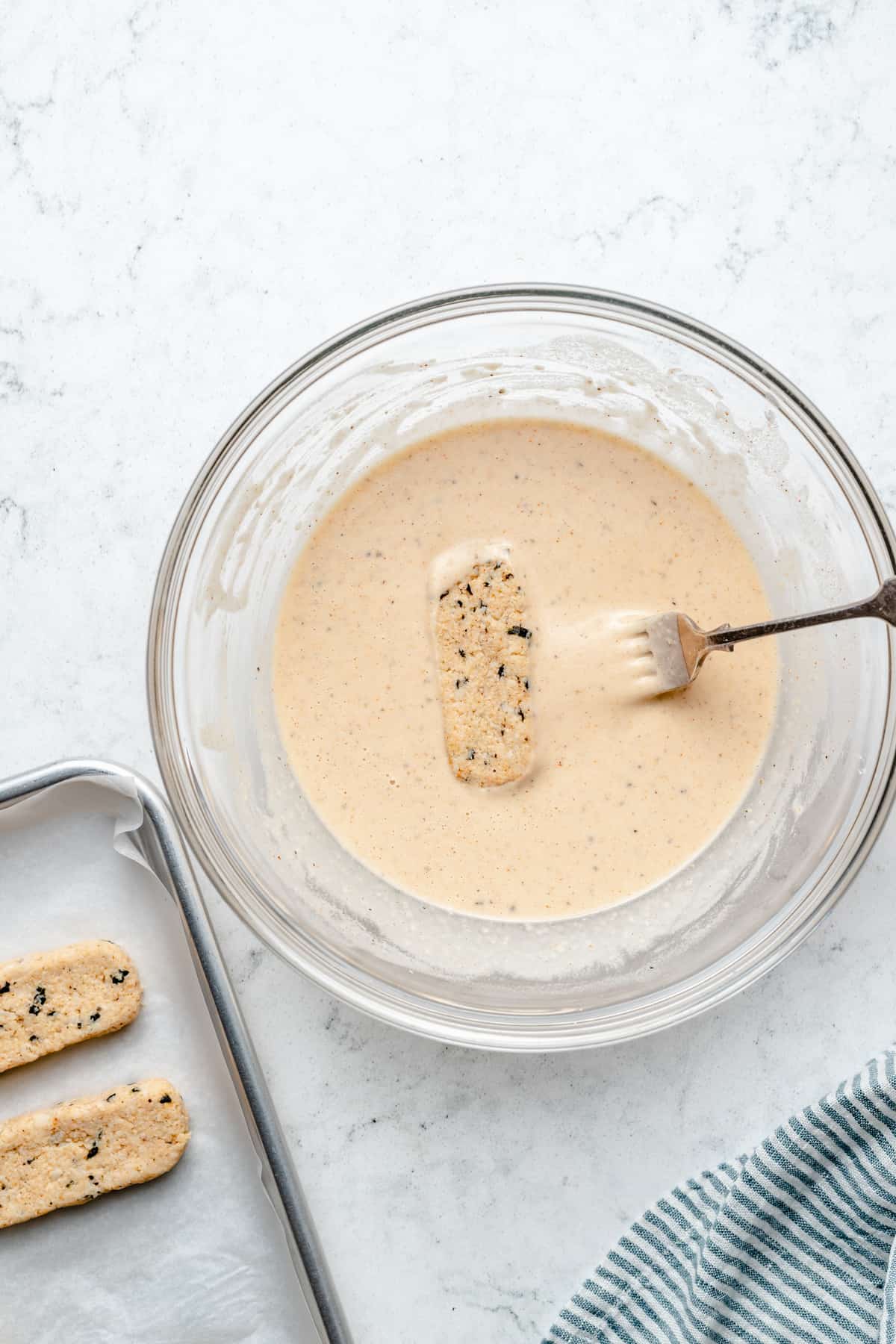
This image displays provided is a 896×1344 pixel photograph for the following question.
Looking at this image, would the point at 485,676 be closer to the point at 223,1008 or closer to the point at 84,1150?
the point at 223,1008

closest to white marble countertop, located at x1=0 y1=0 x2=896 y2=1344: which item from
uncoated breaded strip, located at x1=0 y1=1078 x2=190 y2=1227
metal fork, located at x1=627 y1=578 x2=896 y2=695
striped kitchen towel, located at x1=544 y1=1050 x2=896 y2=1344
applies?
striped kitchen towel, located at x1=544 y1=1050 x2=896 y2=1344

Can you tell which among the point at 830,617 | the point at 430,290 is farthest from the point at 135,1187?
the point at 430,290

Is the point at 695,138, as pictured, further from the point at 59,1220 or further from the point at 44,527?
the point at 59,1220

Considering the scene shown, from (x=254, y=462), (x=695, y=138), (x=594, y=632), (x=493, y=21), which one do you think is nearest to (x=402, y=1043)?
(x=594, y=632)

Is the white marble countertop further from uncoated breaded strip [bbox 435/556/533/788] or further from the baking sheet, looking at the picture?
uncoated breaded strip [bbox 435/556/533/788]

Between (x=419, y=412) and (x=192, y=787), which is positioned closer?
(x=192, y=787)

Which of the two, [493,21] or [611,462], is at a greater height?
[493,21]

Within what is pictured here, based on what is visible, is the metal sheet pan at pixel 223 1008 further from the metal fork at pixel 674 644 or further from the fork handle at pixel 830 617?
the fork handle at pixel 830 617
